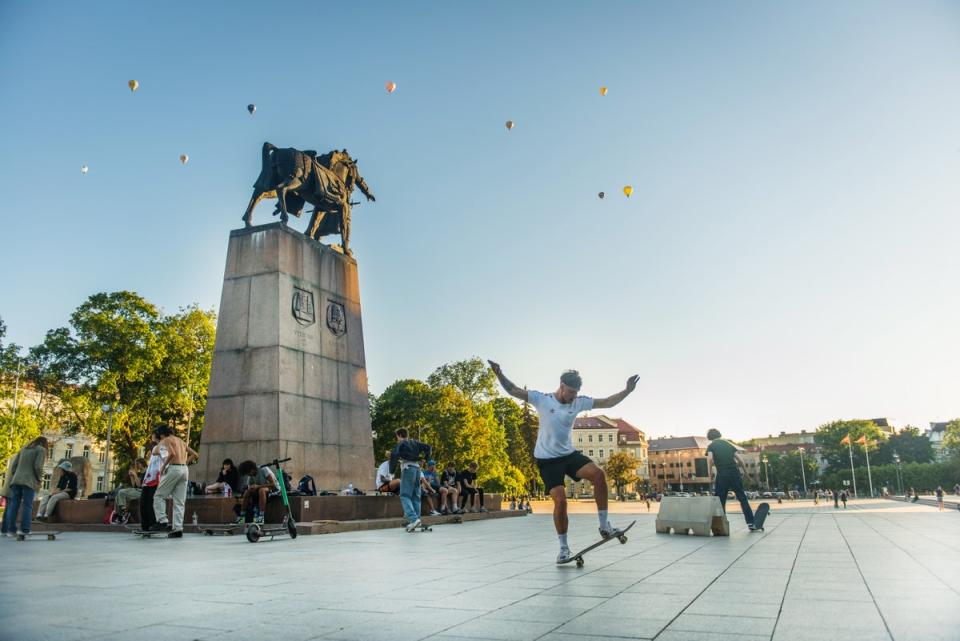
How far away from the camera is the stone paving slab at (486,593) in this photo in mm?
3471

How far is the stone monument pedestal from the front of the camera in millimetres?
14367

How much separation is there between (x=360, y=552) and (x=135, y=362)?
33857 millimetres

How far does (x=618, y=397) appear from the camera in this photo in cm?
664

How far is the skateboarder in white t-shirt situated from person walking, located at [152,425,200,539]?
6.35 meters

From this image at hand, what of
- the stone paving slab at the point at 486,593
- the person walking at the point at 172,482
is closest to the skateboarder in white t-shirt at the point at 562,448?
the stone paving slab at the point at 486,593

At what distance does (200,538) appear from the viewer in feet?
35.0

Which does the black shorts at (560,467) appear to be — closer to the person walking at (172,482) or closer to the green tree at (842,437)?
the person walking at (172,482)

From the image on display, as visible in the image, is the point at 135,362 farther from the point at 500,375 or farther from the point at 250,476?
the point at 500,375

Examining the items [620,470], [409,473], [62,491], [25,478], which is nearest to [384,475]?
[409,473]

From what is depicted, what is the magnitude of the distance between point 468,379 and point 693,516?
4790 cm

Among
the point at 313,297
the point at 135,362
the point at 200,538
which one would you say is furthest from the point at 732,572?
the point at 135,362

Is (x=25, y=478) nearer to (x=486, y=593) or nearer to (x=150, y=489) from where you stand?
(x=150, y=489)

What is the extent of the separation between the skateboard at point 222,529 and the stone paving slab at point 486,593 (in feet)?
9.29

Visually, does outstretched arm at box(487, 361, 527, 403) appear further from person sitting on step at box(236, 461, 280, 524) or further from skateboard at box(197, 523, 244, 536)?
skateboard at box(197, 523, 244, 536)
